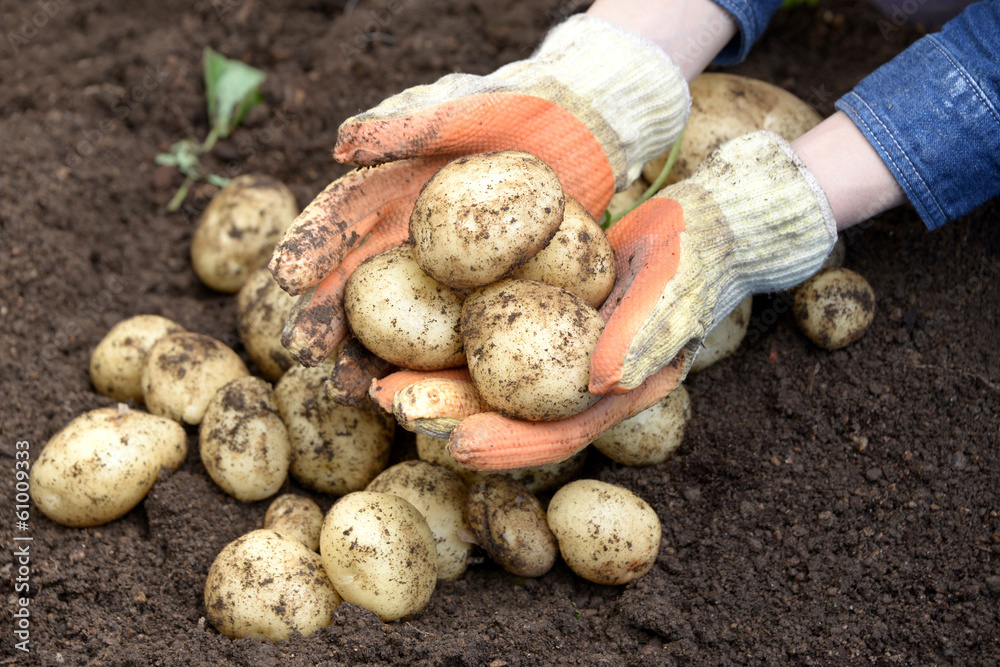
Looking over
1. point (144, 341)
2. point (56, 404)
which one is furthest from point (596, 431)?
point (56, 404)

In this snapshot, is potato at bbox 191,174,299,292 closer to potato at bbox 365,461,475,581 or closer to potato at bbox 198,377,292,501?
potato at bbox 198,377,292,501

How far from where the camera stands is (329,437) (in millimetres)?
2607

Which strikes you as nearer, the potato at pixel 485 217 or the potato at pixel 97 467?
the potato at pixel 485 217

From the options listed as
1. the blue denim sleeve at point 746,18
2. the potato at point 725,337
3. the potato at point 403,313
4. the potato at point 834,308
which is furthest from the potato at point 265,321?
the blue denim sleeve at point 746,18

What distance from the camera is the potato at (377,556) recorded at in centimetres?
213

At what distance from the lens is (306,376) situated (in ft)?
8.79

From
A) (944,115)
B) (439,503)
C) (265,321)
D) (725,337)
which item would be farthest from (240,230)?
(944,115)

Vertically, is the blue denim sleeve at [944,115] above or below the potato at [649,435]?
above

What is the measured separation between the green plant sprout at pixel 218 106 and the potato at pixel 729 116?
6.60 ft

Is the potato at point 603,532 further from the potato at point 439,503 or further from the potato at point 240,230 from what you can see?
the potato at point 240,230

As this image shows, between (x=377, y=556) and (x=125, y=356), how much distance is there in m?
1.36

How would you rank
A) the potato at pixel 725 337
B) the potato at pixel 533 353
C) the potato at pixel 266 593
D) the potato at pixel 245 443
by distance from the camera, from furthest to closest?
the potato at pixel 725 337
the potato at pixel 245 443
the potato at pixel 266 593
the potato at pixel 533 353

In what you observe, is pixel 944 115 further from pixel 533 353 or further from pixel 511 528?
pixel 511 528

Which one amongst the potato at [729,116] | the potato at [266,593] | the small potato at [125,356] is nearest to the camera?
the potato at [266,593]
